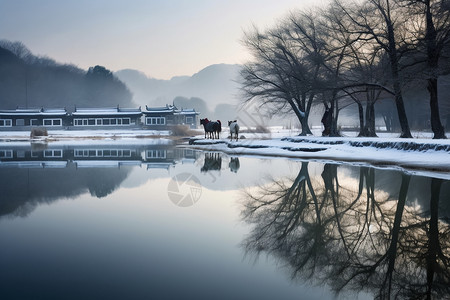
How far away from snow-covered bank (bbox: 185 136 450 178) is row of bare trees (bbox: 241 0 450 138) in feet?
12.7

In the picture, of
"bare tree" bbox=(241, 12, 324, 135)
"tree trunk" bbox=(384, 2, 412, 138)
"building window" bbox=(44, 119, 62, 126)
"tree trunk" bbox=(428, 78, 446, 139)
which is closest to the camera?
"tree trunk" bbox=(428, 78, 446, 139)

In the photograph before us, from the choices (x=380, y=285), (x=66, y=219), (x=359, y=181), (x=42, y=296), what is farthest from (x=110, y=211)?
(x=359, y=181)

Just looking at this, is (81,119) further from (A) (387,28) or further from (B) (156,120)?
(A) (387,28)

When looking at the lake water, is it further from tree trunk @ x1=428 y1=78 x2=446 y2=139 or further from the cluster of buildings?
the cluster of buildings

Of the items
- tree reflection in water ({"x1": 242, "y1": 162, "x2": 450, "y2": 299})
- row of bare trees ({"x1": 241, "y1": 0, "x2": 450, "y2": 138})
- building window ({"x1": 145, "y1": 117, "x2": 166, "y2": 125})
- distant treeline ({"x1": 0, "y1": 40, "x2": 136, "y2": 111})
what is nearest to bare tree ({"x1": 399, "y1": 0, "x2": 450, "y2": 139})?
row of bare trees ({"x1": 241, "y1": 0, "x2": 450, "y2": 138})

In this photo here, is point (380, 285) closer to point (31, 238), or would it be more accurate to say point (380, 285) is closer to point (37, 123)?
point (31, 238)

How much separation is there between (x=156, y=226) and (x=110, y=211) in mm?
1796

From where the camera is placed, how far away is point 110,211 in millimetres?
7973

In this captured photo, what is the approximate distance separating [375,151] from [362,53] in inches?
498

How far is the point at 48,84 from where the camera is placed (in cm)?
11831

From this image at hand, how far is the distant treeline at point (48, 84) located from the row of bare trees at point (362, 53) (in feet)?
308


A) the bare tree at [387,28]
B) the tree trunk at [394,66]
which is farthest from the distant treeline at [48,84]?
the tree trunk at [394,66]

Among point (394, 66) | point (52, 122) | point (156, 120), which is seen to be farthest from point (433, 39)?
point (52, 122)

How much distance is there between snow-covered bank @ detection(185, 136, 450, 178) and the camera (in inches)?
603
